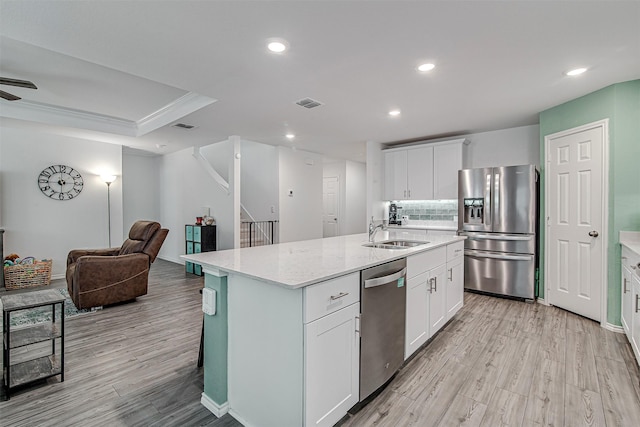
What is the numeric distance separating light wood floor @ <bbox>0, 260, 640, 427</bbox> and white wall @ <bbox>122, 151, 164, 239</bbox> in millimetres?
4526

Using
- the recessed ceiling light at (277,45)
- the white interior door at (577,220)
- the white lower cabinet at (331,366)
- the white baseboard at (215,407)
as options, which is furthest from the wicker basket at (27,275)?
the white interior door at (577,220)

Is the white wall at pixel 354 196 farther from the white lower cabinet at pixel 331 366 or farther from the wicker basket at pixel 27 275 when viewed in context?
the white lower cabinet at pixel 331 366

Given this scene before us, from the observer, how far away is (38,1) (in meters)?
1.77

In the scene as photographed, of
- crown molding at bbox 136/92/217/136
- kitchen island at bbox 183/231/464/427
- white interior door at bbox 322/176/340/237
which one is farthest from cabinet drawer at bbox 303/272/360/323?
white interior door at bbox 322/176/340/237

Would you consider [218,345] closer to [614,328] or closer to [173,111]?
[173,111]

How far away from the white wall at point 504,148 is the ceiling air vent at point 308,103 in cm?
290

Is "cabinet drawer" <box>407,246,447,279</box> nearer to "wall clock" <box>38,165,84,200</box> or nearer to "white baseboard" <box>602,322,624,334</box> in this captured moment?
"white baseboard" <box>602,322,624,334</box>

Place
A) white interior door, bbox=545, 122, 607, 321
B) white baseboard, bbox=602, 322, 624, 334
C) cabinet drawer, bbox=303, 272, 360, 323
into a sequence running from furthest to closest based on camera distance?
white interior door, bbox=545, 122, 607, 321 → white baseboard, bbox=602, 322, 624, 334 → cabinet drawer, bbox=303, 272, 360, 323

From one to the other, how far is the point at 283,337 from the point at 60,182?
19.7ft

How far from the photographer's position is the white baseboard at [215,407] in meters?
1.85

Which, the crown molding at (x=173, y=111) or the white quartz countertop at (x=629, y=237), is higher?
the crown molding at (x=173, y=111)

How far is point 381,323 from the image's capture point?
1.98 m

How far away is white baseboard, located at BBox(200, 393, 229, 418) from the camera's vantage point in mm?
1849

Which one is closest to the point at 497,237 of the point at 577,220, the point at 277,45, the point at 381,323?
the point at 577,220
